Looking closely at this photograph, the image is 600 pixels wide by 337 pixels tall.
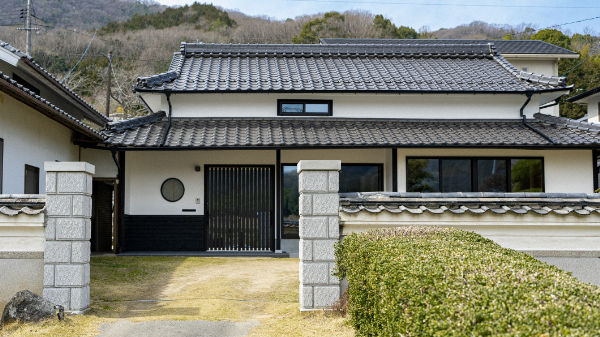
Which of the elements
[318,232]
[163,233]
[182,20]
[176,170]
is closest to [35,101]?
[176,170]

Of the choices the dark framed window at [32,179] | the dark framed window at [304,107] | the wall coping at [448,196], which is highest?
the dark framed window at [304,107]

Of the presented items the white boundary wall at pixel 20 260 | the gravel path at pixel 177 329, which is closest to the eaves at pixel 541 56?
the gravel path at pixel 177 329

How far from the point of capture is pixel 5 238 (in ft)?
21.4

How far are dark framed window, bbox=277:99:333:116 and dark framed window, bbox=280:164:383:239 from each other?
1481 mm

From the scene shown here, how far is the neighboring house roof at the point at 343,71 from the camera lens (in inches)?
512

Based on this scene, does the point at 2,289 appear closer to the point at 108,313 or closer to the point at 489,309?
the point at 108,313

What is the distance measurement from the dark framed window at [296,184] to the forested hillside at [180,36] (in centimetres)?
2296

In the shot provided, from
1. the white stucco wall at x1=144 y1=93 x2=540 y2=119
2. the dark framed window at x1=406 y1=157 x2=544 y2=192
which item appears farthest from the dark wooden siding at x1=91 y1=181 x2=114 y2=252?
the dark framed window at x1=406 y1=157 x2=544 y2=192

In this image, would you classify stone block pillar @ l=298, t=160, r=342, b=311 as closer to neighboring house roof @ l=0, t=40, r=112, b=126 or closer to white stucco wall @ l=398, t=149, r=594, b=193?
white stucco wall @ l=398, t=149, r=594, b=193

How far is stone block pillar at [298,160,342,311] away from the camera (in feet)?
21.5

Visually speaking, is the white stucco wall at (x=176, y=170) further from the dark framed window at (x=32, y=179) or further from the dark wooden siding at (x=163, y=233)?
the dark framed window at (x=32, y=179)

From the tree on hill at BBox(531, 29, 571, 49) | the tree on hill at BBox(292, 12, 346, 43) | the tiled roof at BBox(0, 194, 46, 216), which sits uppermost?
the tree on hill at BBox(292, 12, 346, 43)

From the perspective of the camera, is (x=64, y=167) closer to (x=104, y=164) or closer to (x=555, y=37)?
(x=104, y=164)

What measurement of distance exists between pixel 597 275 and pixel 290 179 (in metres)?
7.63
